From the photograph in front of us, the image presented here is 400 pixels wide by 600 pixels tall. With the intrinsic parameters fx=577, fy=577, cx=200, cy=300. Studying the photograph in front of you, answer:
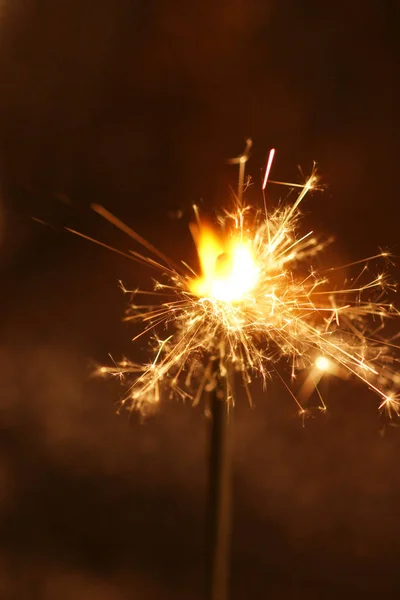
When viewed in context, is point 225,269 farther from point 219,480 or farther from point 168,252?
point 168,252

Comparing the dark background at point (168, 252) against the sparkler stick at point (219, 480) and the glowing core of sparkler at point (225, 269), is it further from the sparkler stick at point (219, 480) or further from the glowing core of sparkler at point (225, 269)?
the sparkler stick at point (219, 480)

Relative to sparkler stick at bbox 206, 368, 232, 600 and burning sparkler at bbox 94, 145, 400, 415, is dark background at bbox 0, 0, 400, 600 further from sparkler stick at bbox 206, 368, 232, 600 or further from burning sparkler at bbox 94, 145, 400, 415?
sparkler stick at bbox 206, 368, 232, 600

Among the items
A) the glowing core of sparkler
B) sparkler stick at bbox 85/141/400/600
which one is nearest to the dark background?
sparkler stick at bbox 85/141/400/600

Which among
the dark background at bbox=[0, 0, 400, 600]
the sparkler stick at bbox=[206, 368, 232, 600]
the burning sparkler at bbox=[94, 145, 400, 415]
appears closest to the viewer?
the sparkler stick at bbox=[206, 368, 232, 600]

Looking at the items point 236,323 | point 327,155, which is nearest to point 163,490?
point 236,323

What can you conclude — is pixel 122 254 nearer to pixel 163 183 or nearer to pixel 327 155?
pixel 163 183

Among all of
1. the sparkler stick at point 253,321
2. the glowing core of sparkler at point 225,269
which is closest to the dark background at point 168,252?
the sparkler stick at point 253,321
